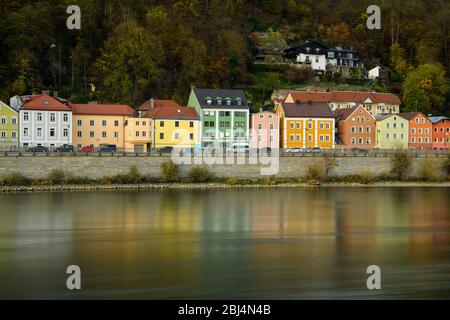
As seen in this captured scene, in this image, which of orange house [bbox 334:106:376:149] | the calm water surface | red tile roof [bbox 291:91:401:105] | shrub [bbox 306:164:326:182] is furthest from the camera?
red tile roof [bbox 291:91:401:105]

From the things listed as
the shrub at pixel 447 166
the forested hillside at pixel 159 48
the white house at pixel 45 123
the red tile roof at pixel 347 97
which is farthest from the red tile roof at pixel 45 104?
the shrub at pixel 447 166

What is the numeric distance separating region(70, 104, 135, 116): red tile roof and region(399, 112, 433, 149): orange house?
25.8 m

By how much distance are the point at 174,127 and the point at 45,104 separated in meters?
10.7

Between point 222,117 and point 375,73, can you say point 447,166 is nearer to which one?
point 222,117

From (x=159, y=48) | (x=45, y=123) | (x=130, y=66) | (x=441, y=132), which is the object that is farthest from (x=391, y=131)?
(x=45, y=123)

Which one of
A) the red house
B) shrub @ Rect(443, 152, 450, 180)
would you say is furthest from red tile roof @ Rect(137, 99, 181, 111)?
the red house

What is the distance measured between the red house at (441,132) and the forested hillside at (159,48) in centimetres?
569

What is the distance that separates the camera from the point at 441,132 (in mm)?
64938

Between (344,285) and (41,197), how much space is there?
992 inches

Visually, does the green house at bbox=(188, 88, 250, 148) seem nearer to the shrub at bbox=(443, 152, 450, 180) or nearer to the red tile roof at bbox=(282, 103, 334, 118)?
the red tile roof at bbox=(282, 103, 334, 118)

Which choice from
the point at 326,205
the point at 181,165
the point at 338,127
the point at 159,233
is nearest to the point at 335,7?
the point at 338,127

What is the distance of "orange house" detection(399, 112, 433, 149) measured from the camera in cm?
6397
